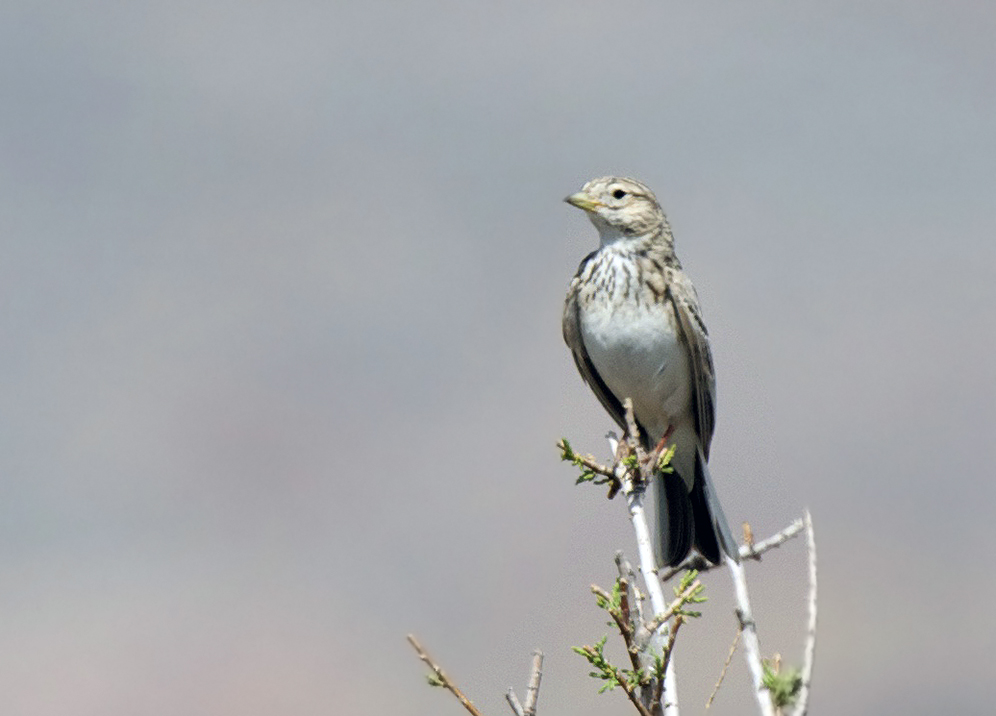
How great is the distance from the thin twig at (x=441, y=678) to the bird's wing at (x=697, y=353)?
425 cm

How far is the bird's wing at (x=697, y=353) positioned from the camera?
816 centimetres

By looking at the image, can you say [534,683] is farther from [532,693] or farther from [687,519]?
[687,519]

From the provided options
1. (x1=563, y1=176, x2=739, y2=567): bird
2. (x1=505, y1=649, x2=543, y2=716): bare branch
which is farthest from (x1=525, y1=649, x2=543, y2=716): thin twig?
(x1=563, y1=176, x2=739, y2=567): bird

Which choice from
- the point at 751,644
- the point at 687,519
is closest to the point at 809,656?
the point at 751,644

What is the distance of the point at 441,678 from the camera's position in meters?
4.25

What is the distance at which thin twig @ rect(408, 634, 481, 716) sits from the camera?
13.1 ft

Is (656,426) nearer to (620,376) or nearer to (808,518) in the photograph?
(620,376)

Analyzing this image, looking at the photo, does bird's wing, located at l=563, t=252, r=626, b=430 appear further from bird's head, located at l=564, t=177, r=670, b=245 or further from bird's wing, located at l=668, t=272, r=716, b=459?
bird's wing, located at l=668, t=272, r=716, b=459

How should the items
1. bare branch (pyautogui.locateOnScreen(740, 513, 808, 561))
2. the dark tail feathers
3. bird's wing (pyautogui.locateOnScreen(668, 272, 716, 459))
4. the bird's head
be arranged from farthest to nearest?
1. the bird's head
2. bird's wing (pyautogui.locateOnScreen(668, 272, 716, 459))
3. the dark tail feathers
4. bare branch (pyautogui.locateOnScreen(740, 513, 808, 561))

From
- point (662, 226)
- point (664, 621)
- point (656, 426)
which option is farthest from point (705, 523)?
point (664, 621)

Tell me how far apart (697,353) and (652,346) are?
369mm

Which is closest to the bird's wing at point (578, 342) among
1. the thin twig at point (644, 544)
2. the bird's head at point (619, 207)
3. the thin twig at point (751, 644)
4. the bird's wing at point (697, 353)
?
the bird's head at point (619, 207)

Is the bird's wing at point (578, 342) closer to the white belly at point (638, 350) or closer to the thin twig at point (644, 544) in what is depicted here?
the white belly at point (638, 350)

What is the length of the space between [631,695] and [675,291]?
4435 millimetres
